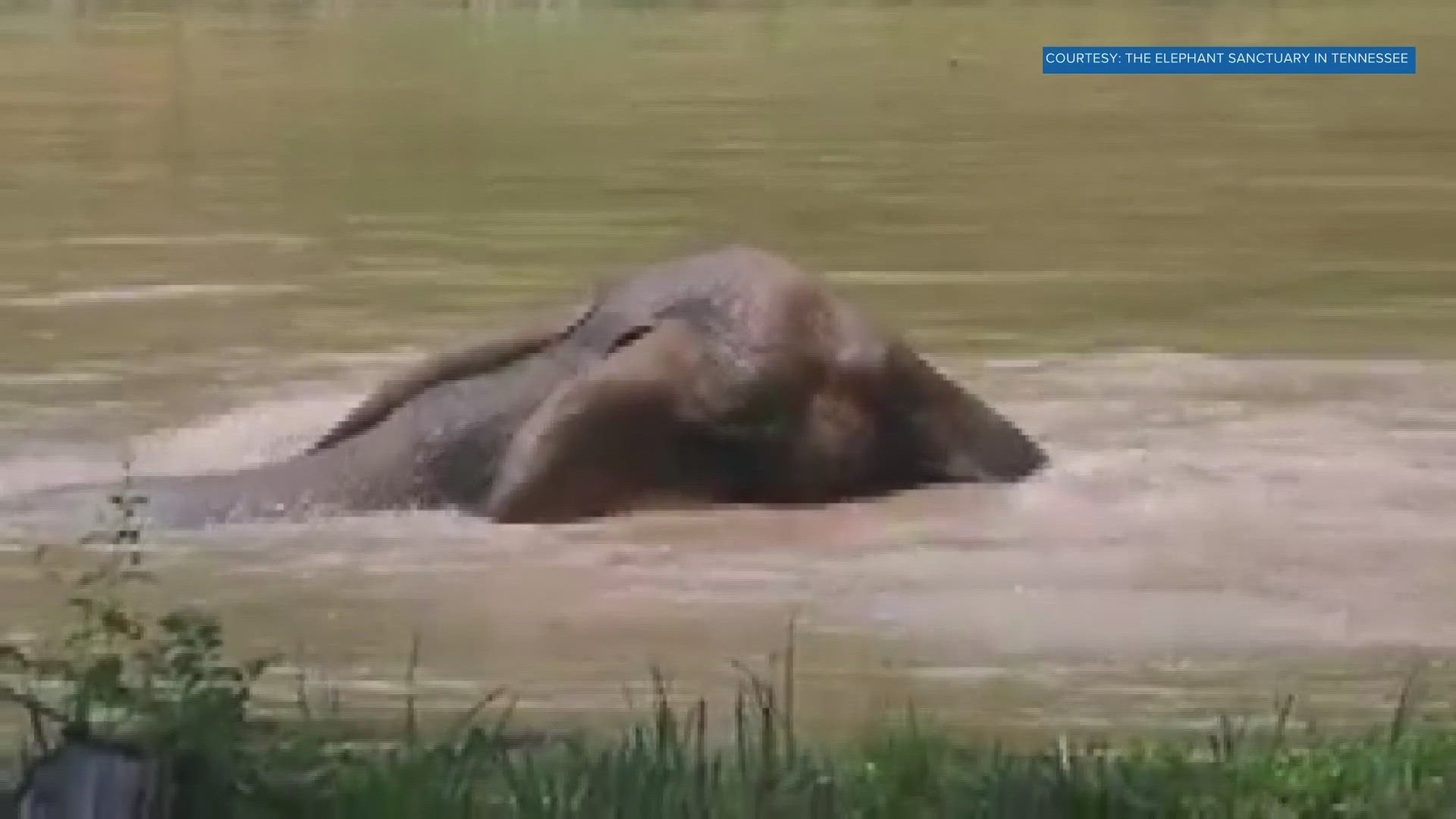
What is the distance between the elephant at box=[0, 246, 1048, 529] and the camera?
18.5ft

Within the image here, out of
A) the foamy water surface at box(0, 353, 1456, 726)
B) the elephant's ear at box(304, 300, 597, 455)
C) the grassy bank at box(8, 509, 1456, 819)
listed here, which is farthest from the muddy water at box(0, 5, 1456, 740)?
the grassy bank at box(8, 509, 1456, 819)

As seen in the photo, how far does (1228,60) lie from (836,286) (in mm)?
3518

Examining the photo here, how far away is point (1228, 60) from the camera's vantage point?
11.5 meters

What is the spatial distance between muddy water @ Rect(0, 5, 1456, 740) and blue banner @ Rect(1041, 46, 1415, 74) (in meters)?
0.09

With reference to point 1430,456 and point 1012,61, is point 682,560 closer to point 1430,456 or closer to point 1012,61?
point 1430,456

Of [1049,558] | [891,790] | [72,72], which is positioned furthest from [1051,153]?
[891,790]

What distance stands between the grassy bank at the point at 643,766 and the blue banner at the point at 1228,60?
737cm

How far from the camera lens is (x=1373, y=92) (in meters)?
14.4

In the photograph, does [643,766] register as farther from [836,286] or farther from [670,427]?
[836,286]

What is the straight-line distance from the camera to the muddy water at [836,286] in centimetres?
491

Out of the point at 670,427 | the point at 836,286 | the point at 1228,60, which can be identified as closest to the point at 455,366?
the point at 670,427

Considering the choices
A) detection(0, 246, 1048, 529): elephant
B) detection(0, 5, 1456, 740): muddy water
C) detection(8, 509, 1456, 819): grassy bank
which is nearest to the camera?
detection(8, 509, 1456, 819): grassy bank

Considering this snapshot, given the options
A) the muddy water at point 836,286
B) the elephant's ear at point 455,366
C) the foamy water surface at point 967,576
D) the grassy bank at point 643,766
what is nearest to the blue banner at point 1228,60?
the muddy water at point 836,286

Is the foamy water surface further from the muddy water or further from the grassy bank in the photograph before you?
the grassy bank
